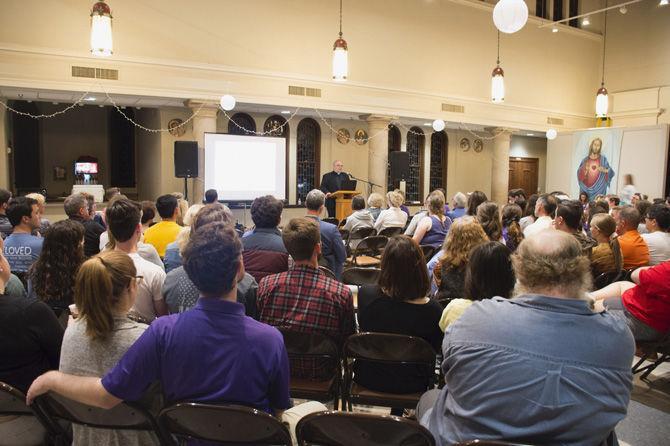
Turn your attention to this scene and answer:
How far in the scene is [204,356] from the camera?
1.65 m

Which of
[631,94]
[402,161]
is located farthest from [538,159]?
[402,161]

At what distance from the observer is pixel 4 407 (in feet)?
6.67

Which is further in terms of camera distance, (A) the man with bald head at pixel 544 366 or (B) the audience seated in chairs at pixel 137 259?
(B) the audience seated in chairs at pixel 137 259

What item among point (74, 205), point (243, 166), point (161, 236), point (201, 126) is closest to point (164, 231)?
point (161, 236)

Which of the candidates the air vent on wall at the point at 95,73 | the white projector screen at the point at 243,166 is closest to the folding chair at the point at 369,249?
the white projector screen at the point at 243,166

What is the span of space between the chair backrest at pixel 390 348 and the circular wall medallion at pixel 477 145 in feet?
47.2

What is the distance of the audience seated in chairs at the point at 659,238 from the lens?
4562 mm

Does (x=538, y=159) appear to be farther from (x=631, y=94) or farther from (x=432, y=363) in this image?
(x=432, y=363)

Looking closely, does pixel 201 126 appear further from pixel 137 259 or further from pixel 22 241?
pixel 137 259

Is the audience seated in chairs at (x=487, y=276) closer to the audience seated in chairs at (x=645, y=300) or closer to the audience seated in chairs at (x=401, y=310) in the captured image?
the audience seated in chairs at (x=401, y=310)

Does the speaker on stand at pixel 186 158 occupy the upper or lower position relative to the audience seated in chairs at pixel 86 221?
upper

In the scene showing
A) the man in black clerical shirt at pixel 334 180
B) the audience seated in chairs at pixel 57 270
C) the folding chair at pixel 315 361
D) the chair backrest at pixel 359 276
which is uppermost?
the man in black clerical shirt at pixel 334 180

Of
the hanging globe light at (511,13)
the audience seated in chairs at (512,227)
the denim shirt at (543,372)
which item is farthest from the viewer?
the hanging globe light at (511,13)

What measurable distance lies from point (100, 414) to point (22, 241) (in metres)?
2.48
